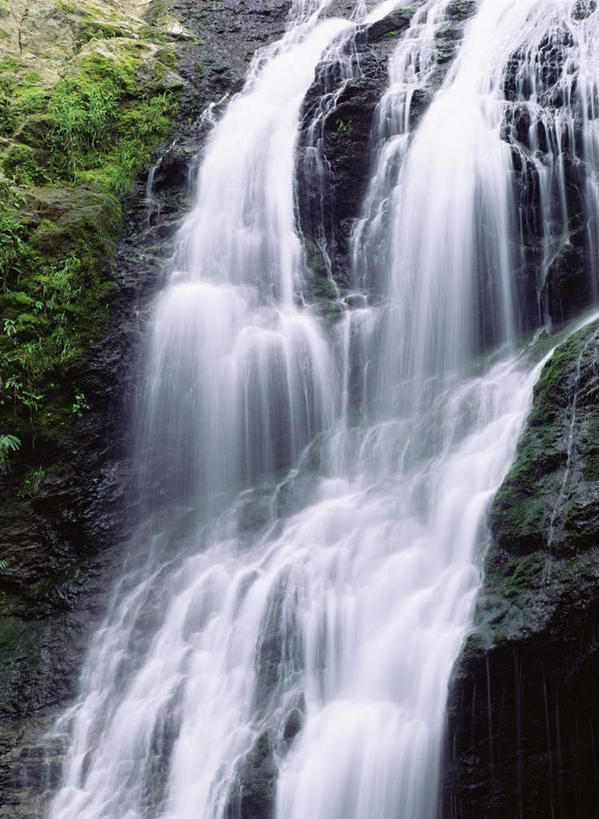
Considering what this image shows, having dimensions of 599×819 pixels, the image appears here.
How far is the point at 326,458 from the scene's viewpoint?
782 centimetres

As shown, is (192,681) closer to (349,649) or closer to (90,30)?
(349,649)

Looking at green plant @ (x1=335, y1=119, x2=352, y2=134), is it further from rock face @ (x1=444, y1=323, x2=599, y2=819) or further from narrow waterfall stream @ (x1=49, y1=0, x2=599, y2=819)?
rock face @ (x1=444, y1=323, x2=599, y2=819)

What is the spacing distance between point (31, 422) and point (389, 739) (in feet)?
18.4

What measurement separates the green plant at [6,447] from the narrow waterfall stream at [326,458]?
1491 millimetres

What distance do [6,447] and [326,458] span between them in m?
3.80

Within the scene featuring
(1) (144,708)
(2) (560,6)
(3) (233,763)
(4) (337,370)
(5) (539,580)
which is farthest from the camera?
(2) (560,6)

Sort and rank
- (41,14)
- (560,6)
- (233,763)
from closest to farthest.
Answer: (233,763) < (560,6) < (41,14)

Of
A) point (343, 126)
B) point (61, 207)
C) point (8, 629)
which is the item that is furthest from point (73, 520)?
point (343, 126)

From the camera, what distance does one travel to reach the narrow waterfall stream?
202 inches

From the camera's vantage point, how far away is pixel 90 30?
1430 centimetres

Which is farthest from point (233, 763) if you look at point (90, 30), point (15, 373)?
point (90, 30)

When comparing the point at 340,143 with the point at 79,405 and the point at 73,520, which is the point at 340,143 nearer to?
the point at 79,405

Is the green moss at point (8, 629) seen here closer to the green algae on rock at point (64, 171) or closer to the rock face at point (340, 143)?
the green algae on rock at point (64, 171)

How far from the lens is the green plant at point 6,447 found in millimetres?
7605
